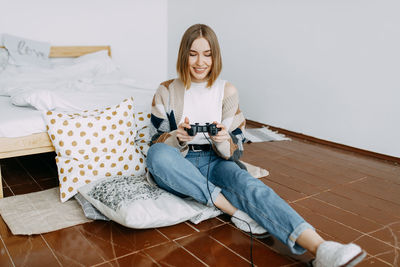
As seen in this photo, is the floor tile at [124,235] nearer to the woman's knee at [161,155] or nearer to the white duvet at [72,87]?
the woman's knee at [161,155]

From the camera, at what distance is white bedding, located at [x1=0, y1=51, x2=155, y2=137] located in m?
1.82

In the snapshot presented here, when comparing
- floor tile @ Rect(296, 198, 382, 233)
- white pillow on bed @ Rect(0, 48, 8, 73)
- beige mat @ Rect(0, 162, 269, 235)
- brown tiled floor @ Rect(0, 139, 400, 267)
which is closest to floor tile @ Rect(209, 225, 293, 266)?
brown tiled floor @ Rect(0, 139, 400, 267)

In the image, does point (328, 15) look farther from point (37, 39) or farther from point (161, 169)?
point (37, 39)

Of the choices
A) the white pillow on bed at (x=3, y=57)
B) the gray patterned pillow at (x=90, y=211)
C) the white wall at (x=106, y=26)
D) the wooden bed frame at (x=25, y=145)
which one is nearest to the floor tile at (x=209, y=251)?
the gray patterned pillow at (x=90, y=211)

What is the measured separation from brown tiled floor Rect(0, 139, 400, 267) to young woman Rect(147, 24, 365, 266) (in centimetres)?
12

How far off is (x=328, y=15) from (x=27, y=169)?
2.45m

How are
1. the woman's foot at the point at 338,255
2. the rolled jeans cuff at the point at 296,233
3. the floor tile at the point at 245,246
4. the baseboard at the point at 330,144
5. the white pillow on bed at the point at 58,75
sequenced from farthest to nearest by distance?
the baseboard at the point at 330,144, the white pillow on bed at the point at 58,75, the floor tile at the point at 245,246, the rolled jeans cuff at the point at 296,233, the woman's foot at the point at 338,255

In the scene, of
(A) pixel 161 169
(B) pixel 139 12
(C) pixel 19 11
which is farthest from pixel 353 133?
(C) pixel 19 11

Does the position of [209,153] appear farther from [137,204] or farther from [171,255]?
[171,255]

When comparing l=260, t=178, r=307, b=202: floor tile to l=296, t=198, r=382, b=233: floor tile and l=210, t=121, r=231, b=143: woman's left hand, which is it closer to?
l=296, t=198, r=382, b=233: floor tile

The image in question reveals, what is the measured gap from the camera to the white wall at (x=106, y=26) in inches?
132

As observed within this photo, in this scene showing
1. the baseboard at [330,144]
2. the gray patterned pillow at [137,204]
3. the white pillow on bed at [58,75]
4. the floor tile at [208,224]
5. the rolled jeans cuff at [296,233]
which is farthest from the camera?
the baseboard at [330,144]

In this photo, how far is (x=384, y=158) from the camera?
8.64 feet

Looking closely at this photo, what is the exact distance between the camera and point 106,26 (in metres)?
3.90
